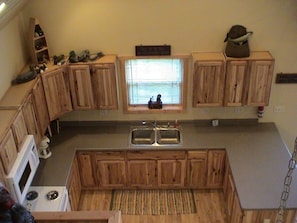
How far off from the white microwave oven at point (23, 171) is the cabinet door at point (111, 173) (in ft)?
4.07

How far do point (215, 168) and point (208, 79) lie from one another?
4.33 feet

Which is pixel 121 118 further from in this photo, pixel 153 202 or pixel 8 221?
pixel 8 221

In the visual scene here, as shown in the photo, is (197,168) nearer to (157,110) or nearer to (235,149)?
(235,149)

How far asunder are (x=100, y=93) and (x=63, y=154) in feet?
3.29

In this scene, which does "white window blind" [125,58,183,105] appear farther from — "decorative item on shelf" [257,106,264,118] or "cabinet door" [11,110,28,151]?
"cabinet door" [11,110,28,151]

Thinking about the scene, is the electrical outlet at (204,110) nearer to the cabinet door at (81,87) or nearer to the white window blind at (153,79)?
the white window blind at (153,79)

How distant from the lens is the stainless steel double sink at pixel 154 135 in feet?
17.1

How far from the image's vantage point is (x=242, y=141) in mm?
5023

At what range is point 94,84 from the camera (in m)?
4.75

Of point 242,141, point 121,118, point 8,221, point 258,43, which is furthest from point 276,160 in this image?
point 8,221

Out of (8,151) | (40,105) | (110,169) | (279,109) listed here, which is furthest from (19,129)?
(279,109)

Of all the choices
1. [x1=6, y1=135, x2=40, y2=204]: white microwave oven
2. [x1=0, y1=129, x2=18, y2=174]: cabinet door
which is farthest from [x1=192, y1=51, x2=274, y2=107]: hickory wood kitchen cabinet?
[x1=0, y1=129, x2=18, y2=174]: cabinet door

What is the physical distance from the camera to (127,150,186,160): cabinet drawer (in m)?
4.93

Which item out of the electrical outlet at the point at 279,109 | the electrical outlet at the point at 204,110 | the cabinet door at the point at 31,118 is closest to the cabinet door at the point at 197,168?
the electrical outlet at the point at 204,110
